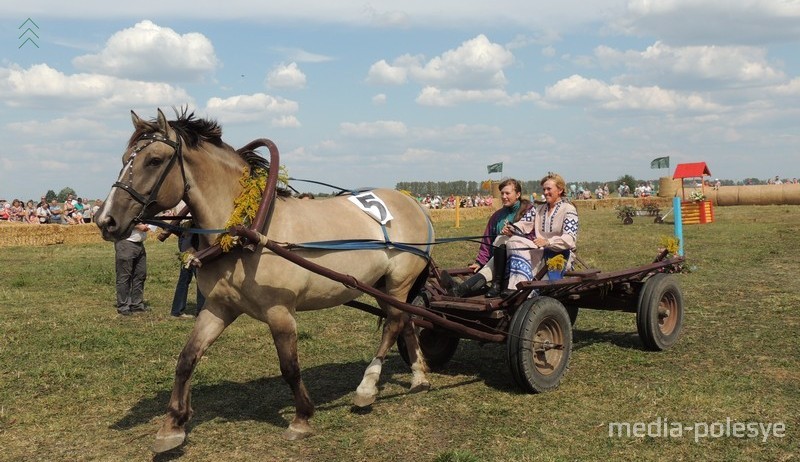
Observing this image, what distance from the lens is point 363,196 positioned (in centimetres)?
635

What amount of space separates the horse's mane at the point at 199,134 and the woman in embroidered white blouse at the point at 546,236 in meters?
2.47

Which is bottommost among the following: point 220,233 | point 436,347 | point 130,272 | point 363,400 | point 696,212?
point 363,400

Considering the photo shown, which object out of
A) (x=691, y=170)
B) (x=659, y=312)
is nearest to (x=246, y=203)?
(x=659, y=312)

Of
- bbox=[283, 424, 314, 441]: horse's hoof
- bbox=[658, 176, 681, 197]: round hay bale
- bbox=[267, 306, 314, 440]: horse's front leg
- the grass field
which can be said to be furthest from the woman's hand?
bbox=[658, 176, 681, 197]: round hay bale

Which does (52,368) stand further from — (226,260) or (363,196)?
(363,196)

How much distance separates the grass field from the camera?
200 inches

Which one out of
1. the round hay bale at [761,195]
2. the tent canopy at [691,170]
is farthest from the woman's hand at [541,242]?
the round hay bale at [761,195]

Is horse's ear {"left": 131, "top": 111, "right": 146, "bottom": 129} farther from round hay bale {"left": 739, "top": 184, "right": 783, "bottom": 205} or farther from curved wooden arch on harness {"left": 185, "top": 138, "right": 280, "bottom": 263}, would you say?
round hay bale {"left": 739, "top": 184, "right": 783, "bottom": 205}

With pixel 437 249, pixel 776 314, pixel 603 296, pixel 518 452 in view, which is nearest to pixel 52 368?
pixel 518 452

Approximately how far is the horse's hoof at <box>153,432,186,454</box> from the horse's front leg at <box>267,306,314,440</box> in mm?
783

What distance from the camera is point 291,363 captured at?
536 centimetres

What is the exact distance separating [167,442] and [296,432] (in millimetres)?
940

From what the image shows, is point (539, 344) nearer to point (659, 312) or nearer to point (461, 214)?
point (659, 312)

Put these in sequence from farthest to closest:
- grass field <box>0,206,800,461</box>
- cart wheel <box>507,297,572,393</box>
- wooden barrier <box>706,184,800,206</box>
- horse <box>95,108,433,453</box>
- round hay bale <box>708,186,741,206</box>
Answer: round hay bale <box>708,186,741,206</box>
wooden barrier <box>706,184,800,206</box>
cart wheel <box>507,297,572,393</box>
grass field <box>0,206,800,461</box>
horse <box>95,108,433,453</box>
